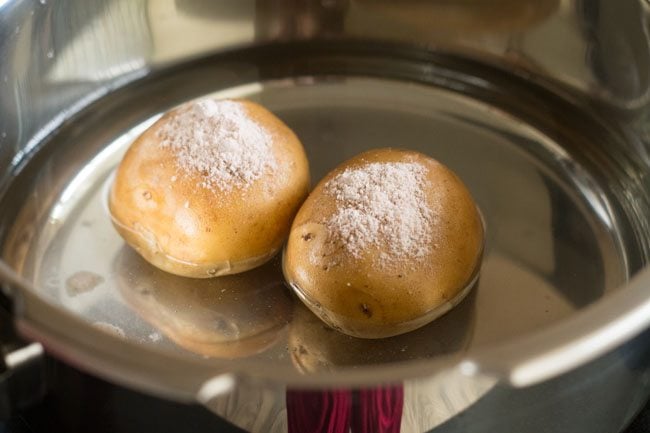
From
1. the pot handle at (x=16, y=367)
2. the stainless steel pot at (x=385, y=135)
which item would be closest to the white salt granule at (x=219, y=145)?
the stainless steel pot at (x=385, y=135)

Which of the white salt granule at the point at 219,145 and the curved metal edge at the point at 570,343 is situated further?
the white salt granule at the point at 219,145

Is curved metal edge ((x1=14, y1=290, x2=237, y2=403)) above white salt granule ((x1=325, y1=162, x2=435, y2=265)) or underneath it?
above

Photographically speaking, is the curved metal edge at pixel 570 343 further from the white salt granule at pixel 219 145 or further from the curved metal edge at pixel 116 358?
the white salt granule at pixel 219 145

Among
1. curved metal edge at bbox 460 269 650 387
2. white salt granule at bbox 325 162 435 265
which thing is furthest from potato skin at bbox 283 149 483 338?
curved metal edge at bbox 460 269 650 387

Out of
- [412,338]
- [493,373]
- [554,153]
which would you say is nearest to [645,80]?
[554,153]

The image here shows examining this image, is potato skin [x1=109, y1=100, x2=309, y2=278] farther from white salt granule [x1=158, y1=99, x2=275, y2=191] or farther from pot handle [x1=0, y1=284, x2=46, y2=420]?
pot handle [x1=0, y1=284, x2=46, y2=420]

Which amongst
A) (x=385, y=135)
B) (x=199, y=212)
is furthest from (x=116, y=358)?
(x=385, y=135)

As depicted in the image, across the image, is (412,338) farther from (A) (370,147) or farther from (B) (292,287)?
(A) (370,147)
